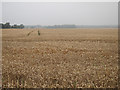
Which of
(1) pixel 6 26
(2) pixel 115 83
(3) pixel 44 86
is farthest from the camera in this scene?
(1) pixel 6 26

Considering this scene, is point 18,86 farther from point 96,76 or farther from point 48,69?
point 96,76

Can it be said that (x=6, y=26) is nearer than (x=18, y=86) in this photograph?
No

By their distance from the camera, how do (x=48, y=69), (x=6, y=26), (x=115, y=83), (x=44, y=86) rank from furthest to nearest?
(x=6, y=26), (x=48, y=69), (x=115, y=83), (x=44, y=86)

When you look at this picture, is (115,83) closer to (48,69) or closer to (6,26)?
(48,69)

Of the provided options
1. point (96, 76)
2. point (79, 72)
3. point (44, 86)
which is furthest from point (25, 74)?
point (96, 76)

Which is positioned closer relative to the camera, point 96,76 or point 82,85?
point 82,85

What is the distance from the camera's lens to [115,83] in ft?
19.9

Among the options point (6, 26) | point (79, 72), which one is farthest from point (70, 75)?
point (6, 26)

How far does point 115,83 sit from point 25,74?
13.8ft

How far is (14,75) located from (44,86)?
2.04 meters

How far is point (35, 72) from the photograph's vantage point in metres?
7.32

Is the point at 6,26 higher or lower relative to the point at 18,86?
higher

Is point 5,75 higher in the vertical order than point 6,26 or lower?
lower

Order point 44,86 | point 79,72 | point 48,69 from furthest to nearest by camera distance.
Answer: point 48,69 → point 79,72 → point 44,86
